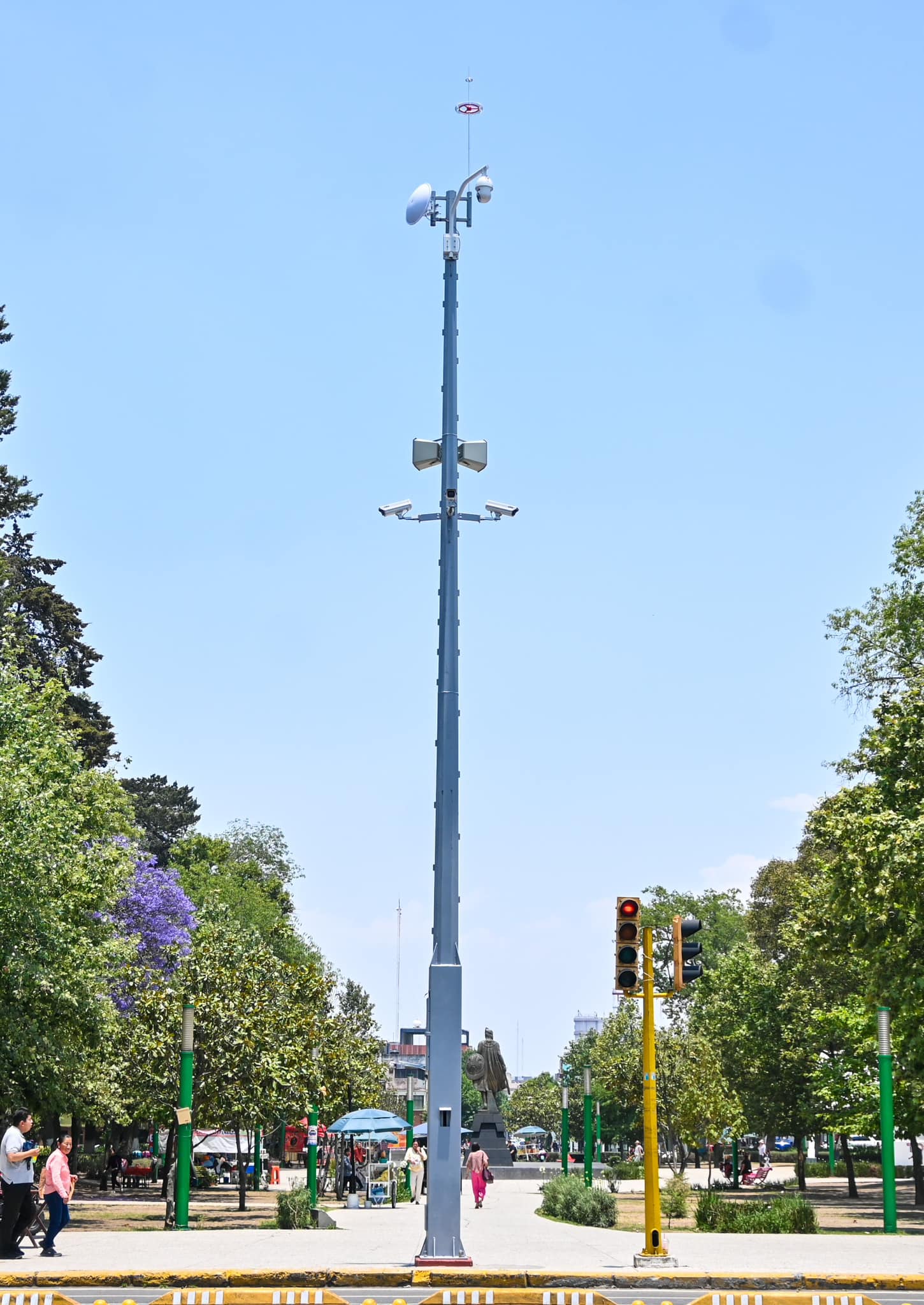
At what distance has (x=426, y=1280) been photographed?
546 inches

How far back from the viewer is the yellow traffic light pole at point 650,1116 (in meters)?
16.4

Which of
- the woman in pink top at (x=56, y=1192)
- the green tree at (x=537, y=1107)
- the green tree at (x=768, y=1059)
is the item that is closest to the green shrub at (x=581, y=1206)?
the woman in pink top at (x=56, y=1192)

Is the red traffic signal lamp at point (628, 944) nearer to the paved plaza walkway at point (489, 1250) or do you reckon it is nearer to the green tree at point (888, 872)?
the paved plaza walkway at point (489, 1250)

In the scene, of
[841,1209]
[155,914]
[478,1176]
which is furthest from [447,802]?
[155,914]

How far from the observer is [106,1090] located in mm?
32438

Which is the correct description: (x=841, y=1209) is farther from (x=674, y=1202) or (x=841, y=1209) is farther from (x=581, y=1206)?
(x=581, y=1206)

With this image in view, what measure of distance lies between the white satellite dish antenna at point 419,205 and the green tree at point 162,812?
220 feet

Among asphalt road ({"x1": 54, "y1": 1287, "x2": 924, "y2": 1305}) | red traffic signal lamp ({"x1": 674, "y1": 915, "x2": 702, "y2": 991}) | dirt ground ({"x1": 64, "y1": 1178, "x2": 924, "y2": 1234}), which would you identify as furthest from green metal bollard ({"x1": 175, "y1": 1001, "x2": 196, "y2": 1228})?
red traffic signal lamp ({"x1": 674, "y1": 915, "x2": 702, "y2": 991})

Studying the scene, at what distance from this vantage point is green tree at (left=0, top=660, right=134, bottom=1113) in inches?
953

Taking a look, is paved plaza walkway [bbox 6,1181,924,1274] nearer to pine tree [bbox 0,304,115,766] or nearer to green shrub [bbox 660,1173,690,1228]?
green shrub [bbox 660,1173,690,1228]

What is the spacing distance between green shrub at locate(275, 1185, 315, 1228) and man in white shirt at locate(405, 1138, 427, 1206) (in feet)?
35.0

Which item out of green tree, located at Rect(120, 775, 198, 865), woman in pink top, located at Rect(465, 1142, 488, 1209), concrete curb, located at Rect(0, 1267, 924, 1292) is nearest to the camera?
concrete curb, located at Rect(0, 1267, 924, 1292)

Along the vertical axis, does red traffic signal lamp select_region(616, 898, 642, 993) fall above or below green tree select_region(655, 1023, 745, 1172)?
above

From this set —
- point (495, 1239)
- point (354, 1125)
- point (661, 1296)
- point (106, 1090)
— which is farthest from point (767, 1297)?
point (354, 1125)
